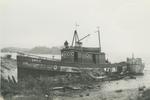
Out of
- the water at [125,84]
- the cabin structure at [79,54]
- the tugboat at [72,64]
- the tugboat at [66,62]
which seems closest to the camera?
the tugboat at [66,62]

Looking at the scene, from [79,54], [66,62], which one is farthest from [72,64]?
[79,54]

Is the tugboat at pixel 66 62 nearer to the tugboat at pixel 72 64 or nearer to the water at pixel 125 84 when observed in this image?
the tugboat at pixel 72 64

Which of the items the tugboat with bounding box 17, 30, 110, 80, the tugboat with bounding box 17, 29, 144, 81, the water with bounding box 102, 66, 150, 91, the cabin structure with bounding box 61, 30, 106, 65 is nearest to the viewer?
the tugboat with bounding box 17, 30, 110, 80

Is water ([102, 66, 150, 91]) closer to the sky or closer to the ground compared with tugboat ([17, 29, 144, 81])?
closer to the ground

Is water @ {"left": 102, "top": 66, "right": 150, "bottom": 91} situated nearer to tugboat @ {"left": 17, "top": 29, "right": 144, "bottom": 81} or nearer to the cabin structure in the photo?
tugboat @ {"left": 17, "top": 29, "right": 144, "bottom": 81}

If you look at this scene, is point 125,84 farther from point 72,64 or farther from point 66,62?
point 66,62

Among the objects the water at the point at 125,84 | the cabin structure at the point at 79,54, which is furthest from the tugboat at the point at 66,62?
the water at the point at 125,84

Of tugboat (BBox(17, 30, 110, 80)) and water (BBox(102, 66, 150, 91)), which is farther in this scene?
water (BBox(102, 66, 150, 91))

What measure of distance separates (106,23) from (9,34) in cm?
351

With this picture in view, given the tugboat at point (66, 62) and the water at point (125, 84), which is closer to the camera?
the tugboat at point (66, 62)

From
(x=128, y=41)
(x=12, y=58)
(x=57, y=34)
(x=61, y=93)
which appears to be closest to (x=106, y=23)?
(x=128, y=41)

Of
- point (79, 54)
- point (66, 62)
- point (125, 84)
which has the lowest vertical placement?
point (125, 84)

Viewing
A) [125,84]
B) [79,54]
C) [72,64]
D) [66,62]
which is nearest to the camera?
[125,84]

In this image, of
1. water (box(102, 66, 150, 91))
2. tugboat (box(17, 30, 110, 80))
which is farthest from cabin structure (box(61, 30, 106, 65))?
water (box(102, 66, 150, 91))
